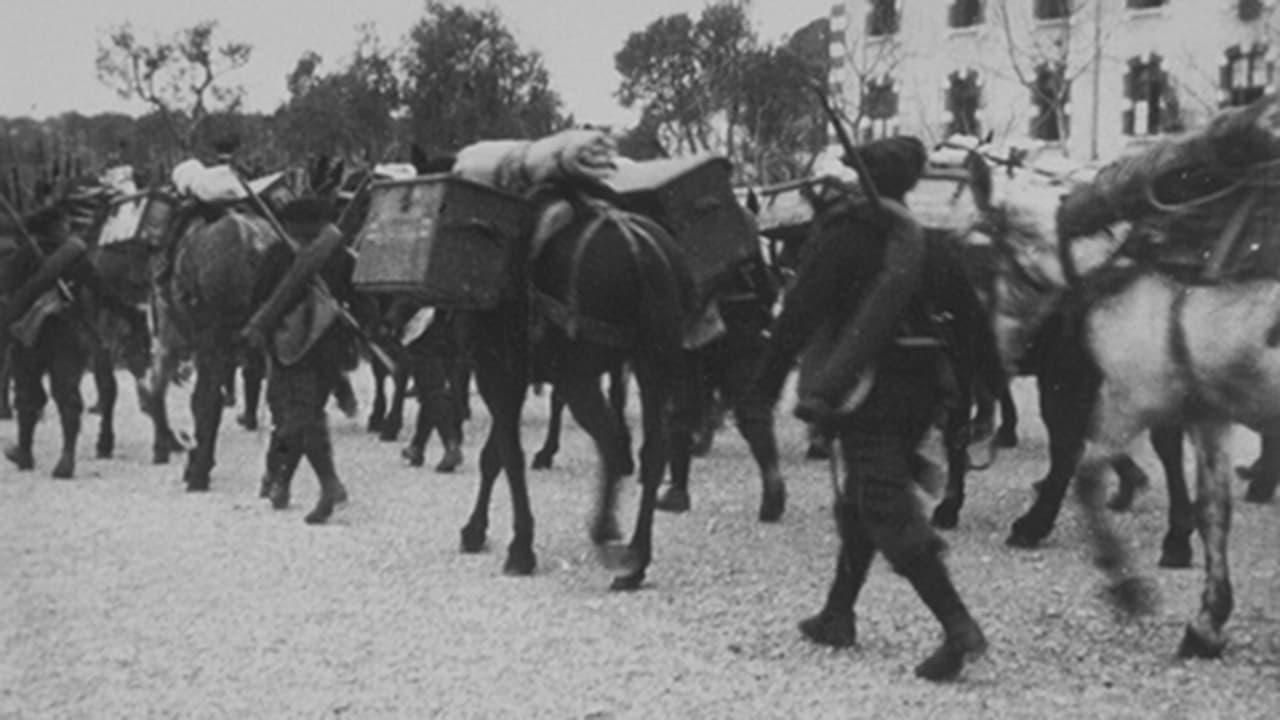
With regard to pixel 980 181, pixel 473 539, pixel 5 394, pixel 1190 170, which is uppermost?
pixel 1190 170

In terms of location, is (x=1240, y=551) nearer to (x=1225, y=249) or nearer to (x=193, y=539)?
(x=1225, y=249)

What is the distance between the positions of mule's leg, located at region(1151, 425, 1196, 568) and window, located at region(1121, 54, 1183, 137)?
83.8 feet

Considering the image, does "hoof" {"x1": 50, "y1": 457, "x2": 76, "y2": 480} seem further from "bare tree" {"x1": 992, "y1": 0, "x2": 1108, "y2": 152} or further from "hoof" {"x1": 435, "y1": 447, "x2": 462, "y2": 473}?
"bare tree" {"x1": 992, "y1": 0, "x2": 1108, "y2": 152}

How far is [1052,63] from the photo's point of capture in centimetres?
3550

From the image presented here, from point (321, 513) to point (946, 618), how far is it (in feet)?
17.2

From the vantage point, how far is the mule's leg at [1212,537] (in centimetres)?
753

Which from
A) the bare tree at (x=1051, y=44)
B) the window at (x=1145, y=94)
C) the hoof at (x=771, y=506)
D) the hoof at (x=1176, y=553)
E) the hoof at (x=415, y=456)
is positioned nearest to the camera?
the hoof at (x=1176, y=553)

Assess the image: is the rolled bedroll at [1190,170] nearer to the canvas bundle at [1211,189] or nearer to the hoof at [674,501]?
the canvas bundle at [1211,189]

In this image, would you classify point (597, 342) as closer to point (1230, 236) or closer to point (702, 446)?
point (1230, 236)

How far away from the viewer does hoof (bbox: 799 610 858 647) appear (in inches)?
310

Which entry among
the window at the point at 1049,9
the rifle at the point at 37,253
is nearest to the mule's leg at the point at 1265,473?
the rifle at the point at 37,253

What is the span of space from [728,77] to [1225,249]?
11.8 m

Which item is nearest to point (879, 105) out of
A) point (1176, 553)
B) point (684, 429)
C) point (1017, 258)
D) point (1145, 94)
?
point (1145, 94)

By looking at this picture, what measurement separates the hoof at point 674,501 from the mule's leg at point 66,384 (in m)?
4.43
